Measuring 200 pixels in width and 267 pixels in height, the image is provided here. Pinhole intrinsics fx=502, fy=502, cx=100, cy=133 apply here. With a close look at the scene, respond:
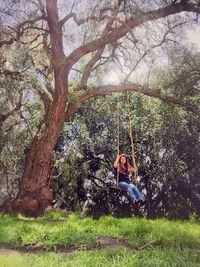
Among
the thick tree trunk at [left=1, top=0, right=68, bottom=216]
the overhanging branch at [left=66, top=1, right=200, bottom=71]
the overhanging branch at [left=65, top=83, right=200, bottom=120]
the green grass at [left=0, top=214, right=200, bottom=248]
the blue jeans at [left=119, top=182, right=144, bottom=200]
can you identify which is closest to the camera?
the green grass at [left=0, top=214, right=200, bottom=248]

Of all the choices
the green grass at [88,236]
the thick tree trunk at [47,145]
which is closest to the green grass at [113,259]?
the green grass at [88,236]

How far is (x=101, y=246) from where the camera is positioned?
320 inches

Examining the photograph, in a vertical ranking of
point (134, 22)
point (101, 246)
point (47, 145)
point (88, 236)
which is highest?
point (134, 22)

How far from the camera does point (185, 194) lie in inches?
800

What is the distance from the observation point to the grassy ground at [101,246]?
6.48m

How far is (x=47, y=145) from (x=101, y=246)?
769 centimetres

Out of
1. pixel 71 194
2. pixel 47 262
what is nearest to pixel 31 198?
pixel 71 194

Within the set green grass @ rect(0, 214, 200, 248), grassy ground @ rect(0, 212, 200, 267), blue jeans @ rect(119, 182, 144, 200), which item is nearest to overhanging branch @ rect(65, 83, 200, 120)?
blue jeans @ rect(119, 182, 144, 200)

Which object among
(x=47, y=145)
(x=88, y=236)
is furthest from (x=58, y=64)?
(x=88, y=236)

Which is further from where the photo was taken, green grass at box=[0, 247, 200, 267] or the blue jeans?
the blue jeans

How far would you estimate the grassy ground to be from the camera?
6480 millimetres

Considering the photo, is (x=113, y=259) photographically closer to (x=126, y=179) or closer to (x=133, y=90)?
(x=126, y=179)

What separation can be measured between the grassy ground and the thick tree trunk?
11.7 ft

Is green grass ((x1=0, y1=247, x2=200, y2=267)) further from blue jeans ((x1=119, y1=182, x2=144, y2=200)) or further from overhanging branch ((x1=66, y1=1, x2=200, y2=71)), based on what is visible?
overhanging branch ((x1=66, y1=1, x2=200, y2=71))
